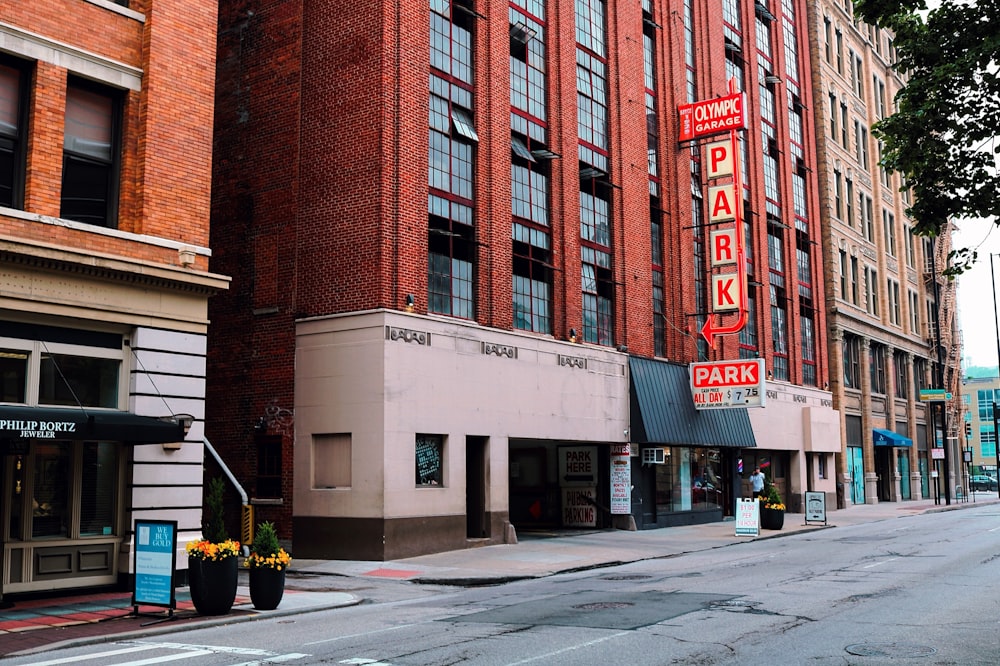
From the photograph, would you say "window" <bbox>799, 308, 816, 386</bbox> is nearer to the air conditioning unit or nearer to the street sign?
the street sign

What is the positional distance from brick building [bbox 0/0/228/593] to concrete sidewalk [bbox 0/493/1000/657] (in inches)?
59.5

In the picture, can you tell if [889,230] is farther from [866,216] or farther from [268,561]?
[268,561]

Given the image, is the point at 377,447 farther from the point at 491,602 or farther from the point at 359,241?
the point at 491,602

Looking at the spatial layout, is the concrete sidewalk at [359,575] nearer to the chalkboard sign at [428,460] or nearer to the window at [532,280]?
the chalkboard sign at [428,460]

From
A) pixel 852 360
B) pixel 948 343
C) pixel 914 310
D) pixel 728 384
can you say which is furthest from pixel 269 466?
pixel 948 343

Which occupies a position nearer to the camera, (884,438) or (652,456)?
(652,456)

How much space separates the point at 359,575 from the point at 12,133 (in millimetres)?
10543

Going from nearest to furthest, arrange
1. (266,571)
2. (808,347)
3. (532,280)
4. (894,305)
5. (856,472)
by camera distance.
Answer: (266,571) → (532,280) → (808,347) → (856,472) → (894,305)

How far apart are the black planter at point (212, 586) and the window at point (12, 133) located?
696cm

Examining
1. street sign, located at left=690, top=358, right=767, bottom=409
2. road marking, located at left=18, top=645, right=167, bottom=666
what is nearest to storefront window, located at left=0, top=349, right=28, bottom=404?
road marking, located at left=18, top=645, right=167, bottom=666

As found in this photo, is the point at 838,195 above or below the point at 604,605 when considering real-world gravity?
above

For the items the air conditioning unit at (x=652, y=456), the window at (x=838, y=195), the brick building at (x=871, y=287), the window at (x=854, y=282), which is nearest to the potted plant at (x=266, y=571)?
the air conditioning unit at (x=652, y=456)

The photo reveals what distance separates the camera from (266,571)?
14.8 m

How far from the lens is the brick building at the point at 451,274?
932 inches
